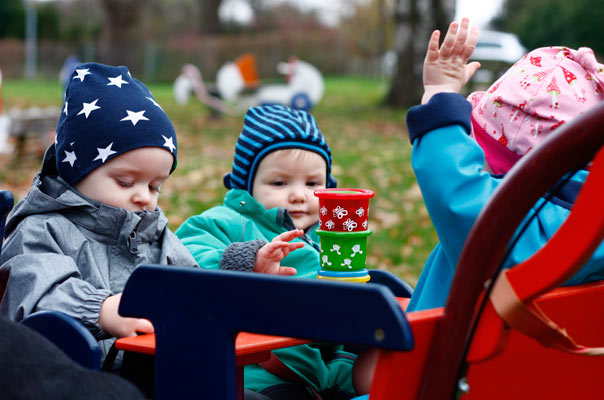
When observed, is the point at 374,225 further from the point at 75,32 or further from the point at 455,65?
the point at 75,32

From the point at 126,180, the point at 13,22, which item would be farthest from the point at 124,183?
the point at 13,22

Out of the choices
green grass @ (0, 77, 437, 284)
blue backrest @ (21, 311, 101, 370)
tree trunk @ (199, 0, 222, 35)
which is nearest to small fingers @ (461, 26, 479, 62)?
blue backrest @ (21, 311, 101, 370)

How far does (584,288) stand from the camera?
1.38 metres

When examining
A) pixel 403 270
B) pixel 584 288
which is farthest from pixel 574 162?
pixel 403 270

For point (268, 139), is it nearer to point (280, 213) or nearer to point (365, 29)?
point (280, 213)

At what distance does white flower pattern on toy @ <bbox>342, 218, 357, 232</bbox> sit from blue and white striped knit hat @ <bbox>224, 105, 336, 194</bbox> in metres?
0.79

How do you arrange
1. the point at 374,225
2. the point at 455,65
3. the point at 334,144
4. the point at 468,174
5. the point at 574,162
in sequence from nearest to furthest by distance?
the point at 574,162
the point at 468,174
the point at 455,65
the point at 374,225
the point at 334,144

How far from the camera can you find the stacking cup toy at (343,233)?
1927 millimetres

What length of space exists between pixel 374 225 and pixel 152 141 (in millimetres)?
4514

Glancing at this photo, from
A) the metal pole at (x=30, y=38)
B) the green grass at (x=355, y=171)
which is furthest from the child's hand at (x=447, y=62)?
the metal pole at (x=30, y=38)

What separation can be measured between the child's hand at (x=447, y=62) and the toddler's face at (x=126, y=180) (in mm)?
804

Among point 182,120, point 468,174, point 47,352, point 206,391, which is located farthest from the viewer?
point 182,120

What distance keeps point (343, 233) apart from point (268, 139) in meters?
0.82

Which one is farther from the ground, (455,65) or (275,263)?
(455,65)
